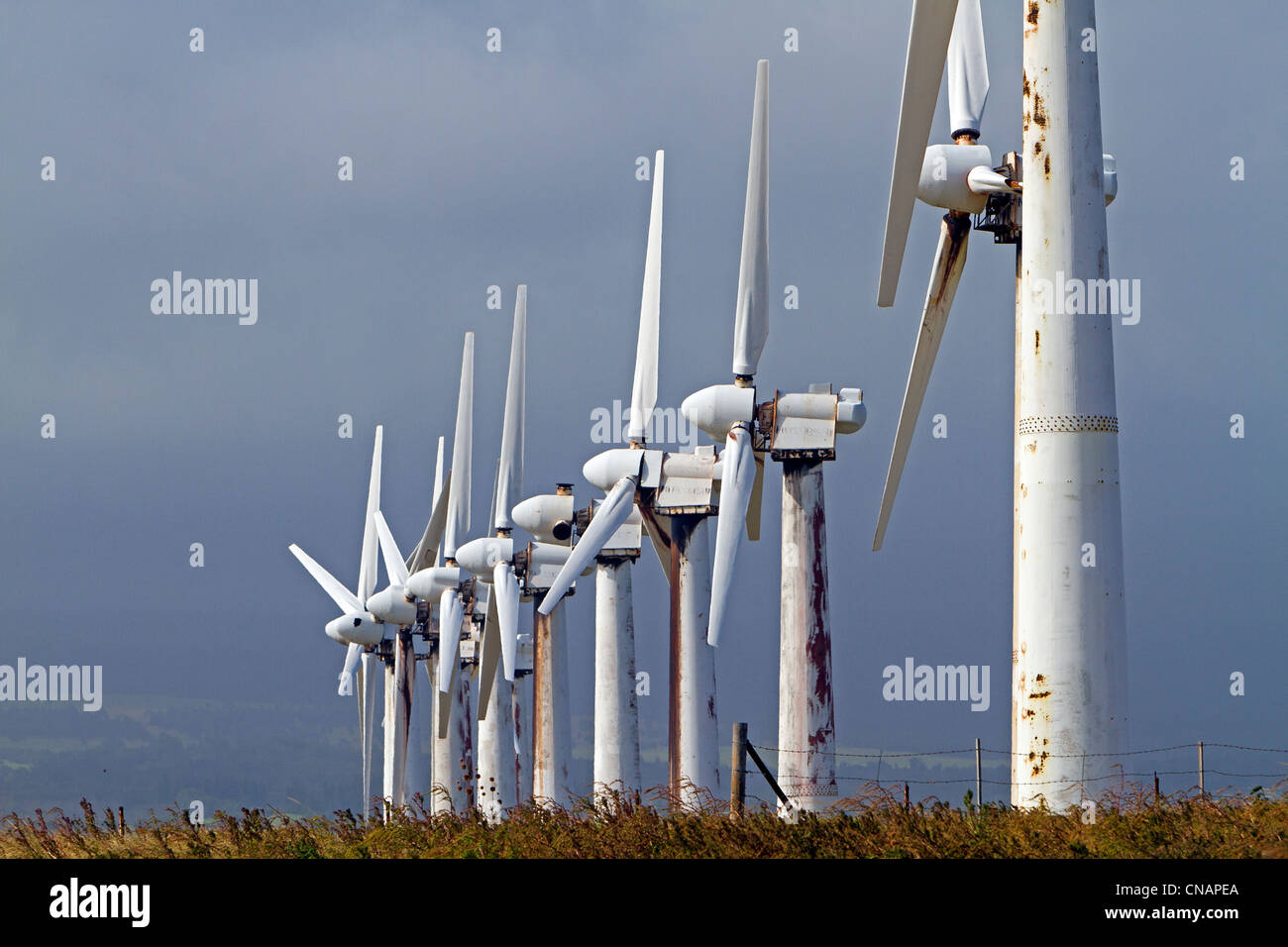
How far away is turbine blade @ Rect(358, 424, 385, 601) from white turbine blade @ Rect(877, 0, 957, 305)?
2352 inches

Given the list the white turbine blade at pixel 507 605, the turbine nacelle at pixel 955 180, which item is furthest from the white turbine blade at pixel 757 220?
the white turbine blade at pixel 507 605

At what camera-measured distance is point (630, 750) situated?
62.9 metres

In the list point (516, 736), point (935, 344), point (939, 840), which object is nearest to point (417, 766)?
point (516, 736)

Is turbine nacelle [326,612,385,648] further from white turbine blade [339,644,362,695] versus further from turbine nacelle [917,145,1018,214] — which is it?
turbine nacelle [917,145,1018,214]

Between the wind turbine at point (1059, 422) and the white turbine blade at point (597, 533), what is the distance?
26274mm

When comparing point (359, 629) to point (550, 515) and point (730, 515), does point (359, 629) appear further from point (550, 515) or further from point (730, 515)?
point (730, 515)

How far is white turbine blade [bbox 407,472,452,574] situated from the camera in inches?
3376

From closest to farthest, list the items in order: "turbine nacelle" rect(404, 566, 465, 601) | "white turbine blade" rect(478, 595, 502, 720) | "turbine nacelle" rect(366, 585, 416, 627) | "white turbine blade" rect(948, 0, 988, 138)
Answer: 1. "white turbine blade" rect(948, 0, 988, 138)
2. "white turbine blade" rect(478, 595, 502, 720)
3. "turbine nacelle" rect(404, 566, 465, 601)
4. "turbine nacelle" rect(366, 585, 416, 627)

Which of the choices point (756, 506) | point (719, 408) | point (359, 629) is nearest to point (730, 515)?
point (719, 408)

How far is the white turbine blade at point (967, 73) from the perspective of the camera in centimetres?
3297

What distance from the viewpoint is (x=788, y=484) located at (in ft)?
163

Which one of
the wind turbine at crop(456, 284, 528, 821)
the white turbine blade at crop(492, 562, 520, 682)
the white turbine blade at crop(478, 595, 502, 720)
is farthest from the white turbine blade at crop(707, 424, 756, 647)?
the white turbine blade at crop(478, 595, 502, 720)

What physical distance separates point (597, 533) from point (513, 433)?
15712 mm

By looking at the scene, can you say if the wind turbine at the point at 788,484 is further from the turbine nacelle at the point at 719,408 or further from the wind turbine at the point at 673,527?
the wind turbine at the point at 673,527
